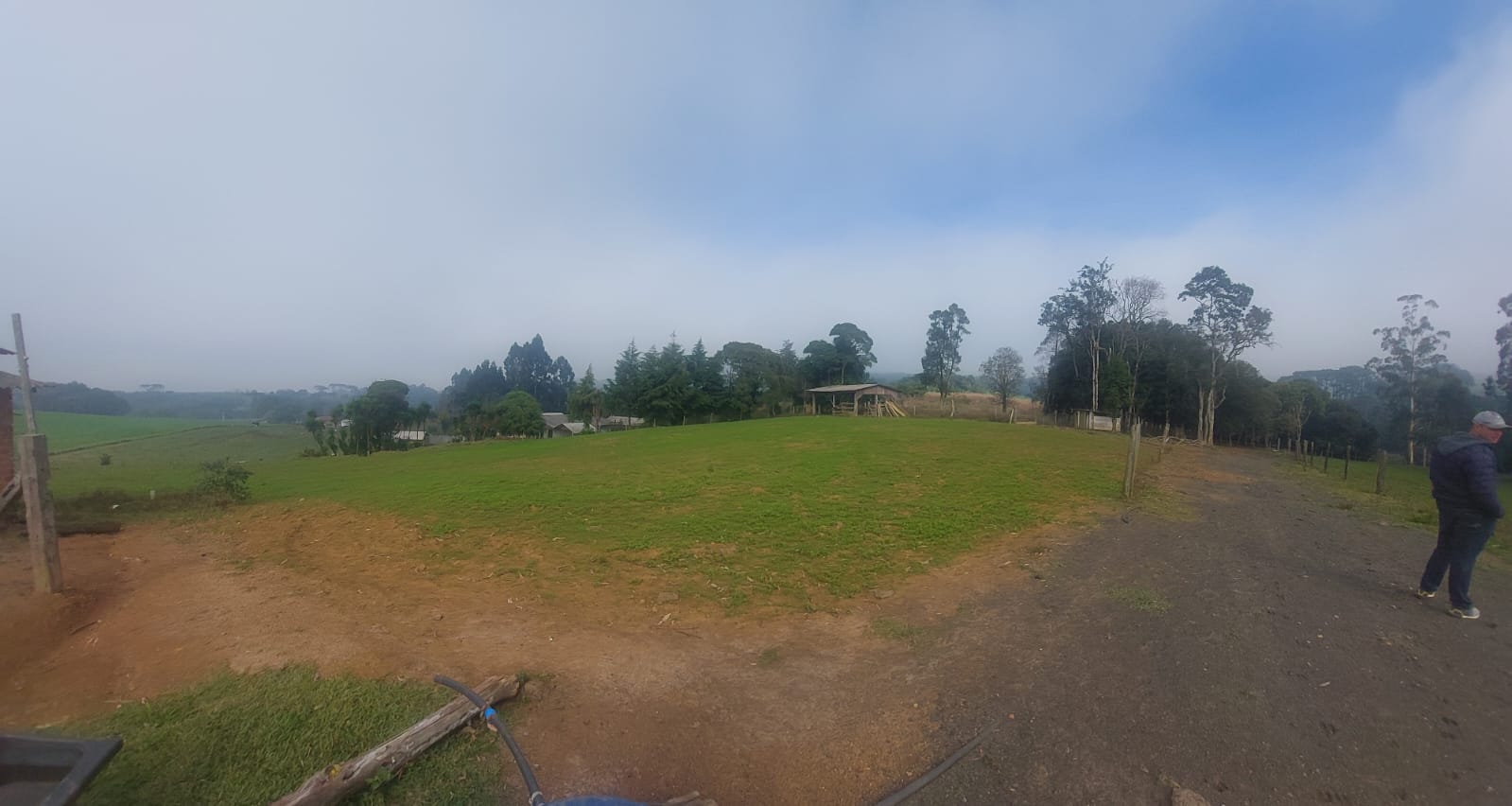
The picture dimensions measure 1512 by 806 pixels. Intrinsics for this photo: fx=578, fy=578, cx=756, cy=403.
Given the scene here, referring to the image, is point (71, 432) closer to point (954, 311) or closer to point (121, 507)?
point (121, 507)

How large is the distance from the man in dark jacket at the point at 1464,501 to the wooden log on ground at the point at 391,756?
771 cm

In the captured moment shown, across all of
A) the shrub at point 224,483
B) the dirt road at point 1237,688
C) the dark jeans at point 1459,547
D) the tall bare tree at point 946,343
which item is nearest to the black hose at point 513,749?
the dirt road at point 1237,688

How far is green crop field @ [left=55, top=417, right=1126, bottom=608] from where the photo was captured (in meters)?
8.03

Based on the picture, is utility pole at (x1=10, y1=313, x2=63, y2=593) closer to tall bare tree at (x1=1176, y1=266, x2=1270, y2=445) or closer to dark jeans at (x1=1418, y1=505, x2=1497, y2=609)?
dark jeans at (x1=1418, y1=505, x2=1497, y2=609)

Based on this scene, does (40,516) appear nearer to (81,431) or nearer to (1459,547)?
(1459,547)

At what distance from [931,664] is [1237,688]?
2.02 meters

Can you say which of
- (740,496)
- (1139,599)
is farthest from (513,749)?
(740,496)

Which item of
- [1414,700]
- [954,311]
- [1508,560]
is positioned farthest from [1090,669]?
[954,311]

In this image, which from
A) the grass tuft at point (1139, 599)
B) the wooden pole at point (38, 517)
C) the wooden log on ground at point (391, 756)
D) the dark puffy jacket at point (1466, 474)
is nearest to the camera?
the wooden log on ground at point (391, 756)

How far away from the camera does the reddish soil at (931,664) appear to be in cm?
327

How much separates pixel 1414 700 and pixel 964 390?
67.0 meters

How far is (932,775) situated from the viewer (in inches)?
128

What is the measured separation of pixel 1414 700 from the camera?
3.73 metres

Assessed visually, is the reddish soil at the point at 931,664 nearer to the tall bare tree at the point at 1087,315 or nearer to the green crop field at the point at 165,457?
the green crop field at the point at 165,457
